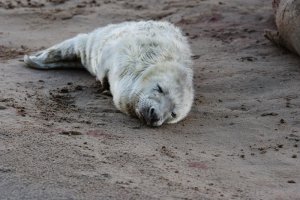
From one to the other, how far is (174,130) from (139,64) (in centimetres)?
84

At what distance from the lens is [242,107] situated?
5574 mm

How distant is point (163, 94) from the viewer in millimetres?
5191

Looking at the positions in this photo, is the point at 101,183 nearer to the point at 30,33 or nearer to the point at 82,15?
the point at 30,33

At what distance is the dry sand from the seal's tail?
150mm

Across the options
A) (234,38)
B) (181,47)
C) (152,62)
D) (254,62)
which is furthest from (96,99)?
(234,38)

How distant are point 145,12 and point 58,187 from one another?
5490mm

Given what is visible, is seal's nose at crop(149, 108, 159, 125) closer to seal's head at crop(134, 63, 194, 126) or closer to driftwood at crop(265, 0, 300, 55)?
seal's head at crop(134, 63, 194, 126)

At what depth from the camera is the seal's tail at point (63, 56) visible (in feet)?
22.2

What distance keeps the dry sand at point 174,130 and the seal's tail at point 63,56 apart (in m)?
0.15

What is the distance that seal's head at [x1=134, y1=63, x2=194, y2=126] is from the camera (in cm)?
502

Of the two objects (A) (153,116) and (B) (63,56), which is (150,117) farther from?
(B) (63,56)

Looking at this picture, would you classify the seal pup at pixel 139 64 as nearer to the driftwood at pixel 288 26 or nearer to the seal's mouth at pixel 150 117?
the seal's mouth at pixel 150 117

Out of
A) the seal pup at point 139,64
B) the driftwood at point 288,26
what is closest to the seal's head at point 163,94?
the seal pup at point 139,64

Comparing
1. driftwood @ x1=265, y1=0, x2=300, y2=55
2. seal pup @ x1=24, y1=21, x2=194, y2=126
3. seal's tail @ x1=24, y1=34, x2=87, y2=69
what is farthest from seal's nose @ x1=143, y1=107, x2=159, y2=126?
driftwood @ x1=265, y1=0, x2=300, y2=55
